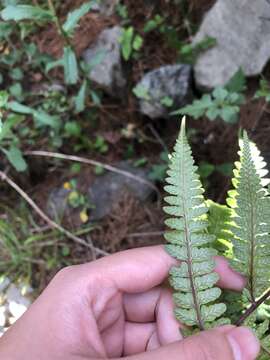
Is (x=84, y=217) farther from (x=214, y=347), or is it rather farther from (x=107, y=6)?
(x=214, y=347)

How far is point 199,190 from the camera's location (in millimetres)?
1292

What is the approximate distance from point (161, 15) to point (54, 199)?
1174 mm

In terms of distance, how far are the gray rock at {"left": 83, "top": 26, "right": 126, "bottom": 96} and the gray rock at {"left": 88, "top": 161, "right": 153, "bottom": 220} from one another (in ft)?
1.41

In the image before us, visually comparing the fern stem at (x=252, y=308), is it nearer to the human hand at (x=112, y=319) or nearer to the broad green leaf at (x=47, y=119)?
the human hand at (x=112, y=319)

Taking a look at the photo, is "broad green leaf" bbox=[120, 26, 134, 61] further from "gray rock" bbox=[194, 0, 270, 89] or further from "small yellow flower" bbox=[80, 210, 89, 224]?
"small yellow flower" bbox=[80, 210, 89, 224]

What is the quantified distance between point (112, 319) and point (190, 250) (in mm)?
465

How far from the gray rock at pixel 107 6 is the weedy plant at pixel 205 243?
1.81m

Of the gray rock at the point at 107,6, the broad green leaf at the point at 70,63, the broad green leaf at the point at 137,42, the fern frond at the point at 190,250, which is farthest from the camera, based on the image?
the gray rock at the point at 107,6

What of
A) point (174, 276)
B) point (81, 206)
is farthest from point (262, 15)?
point (174, 276)

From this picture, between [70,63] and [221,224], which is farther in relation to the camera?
[70,63]

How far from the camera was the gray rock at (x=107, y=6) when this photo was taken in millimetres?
2842

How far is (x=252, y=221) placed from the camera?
1265 mm

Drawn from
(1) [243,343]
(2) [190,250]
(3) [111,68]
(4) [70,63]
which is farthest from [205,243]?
(3) [111,68]

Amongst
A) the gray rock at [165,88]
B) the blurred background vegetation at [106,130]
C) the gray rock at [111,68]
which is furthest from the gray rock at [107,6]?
the gray rock at [165,88]
